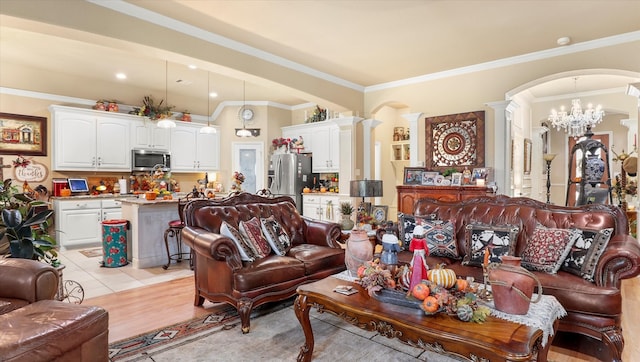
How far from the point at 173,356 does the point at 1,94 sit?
20.1 feet

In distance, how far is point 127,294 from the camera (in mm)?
3586

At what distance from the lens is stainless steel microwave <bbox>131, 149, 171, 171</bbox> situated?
695 cm

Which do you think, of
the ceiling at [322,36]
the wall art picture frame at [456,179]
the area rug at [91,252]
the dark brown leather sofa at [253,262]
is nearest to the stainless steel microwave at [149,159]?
the ceiling at [322,36]

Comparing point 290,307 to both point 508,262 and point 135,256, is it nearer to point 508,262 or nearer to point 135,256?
point 508,262

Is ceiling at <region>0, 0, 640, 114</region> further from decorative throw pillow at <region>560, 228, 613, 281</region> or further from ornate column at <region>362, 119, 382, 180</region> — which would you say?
decorative throw pillow at <region>560, 228, 613, 281</region>

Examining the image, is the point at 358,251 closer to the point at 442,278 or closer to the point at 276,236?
the point at 442,278

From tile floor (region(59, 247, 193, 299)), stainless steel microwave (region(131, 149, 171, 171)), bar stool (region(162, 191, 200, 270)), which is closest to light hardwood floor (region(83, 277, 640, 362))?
tile floor (region(59, 247, 193, 299))

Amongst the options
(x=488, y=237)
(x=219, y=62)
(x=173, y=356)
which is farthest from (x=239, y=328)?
(x=219, y=62)

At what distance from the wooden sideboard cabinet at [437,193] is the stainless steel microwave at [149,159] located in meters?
4.87

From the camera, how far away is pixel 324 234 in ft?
12.2

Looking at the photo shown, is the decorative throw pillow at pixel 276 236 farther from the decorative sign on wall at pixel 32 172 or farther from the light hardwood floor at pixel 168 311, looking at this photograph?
the decorative sign on wall at pixel 32 172

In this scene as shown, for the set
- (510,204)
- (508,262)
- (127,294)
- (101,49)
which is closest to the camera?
(508,262)

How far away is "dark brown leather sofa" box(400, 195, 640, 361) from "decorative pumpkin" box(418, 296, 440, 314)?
1.14 m

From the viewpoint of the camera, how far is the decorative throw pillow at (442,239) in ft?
10.5
